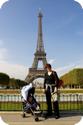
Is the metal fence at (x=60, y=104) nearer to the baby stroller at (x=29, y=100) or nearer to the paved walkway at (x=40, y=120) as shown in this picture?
the paved walkway at (x=40, y=120)

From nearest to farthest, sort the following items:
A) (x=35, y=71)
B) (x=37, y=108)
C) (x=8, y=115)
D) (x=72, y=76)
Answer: (x=37, y=108)
(x=8, y=115)
(x=72, y=76)
(x=35, y=71)

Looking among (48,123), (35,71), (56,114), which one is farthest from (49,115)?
(35,71)

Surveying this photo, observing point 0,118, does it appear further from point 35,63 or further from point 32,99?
point 35,63

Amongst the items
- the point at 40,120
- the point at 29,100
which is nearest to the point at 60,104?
the point at 29,100

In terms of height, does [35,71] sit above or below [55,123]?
above

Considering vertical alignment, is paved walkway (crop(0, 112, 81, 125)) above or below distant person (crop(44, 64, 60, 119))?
below

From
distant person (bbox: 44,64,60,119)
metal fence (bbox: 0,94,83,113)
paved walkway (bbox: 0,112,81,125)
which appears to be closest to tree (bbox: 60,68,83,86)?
metal fence (bbox: 0,94,83,113)

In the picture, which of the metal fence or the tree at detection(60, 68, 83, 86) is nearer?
the metal fence

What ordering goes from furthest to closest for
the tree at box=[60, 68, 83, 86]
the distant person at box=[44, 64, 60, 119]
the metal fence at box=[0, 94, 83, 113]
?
the tree at box=[60, 68, 83, 86], the metal fence at box=[0, 94, 83, 113], the distant person at box=[44, 64, 60, 119]

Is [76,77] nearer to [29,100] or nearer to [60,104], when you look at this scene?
[60,104]

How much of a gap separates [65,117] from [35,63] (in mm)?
38454

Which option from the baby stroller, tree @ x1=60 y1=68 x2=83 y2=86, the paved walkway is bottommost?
the paved walkway

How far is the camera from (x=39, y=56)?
48.6 meters

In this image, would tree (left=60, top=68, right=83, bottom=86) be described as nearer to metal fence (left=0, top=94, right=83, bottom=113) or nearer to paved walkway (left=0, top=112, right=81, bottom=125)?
metal fence (left=0, top=94, right=83, bottom=113)
